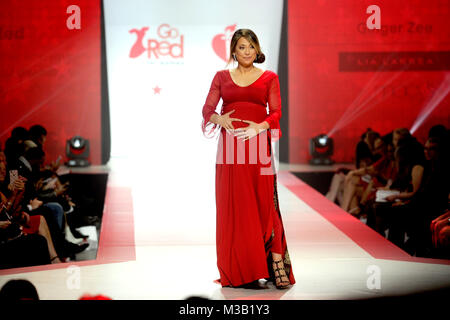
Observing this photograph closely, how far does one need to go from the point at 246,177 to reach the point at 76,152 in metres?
5.05

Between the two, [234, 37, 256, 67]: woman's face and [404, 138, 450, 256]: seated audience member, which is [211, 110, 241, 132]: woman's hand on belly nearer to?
[234, 37, 256, 67]: woman's face

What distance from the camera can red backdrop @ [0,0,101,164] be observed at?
23.9 ft

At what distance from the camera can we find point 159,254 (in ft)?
11.2

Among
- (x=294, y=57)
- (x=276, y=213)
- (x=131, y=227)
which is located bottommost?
(x=131, y=227)

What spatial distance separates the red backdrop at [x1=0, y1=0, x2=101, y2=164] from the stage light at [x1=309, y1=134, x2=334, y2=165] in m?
2.53

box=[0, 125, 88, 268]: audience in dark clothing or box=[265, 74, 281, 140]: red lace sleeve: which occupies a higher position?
box=[265, 74, 281, 140]: red lace sleeve

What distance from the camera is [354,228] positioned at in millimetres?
4109

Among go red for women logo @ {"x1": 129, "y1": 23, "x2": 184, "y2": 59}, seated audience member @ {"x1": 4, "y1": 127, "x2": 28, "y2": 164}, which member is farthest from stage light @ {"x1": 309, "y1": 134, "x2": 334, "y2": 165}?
seated audience member @ {"x1": 4, "y1": 127, "x2": 28, "y2": 164}

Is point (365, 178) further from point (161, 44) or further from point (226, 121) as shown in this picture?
point (161, 44)

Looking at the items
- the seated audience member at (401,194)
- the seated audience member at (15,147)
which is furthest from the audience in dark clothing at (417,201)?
the seated audience member at (15,147)

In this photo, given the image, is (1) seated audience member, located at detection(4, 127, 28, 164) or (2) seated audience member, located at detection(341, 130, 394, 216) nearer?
(1) seated audience member, located at detection(4, 127, 28, 164)
